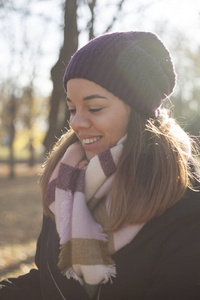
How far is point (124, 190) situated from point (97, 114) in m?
0.41

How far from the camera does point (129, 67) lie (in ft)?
6.30

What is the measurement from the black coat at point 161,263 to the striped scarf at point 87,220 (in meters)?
0.05

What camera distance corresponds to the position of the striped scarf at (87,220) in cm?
180

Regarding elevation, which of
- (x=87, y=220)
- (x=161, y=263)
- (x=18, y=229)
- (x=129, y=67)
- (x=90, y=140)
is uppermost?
(x=129, y=67)

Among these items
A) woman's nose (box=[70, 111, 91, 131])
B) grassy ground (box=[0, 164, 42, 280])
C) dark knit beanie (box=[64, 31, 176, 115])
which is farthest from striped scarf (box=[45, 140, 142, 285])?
grassy ground (box=[0, 164, 42, 280])

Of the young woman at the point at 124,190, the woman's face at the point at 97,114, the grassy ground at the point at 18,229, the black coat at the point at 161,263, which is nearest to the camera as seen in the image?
the black coat at the point at 161,263

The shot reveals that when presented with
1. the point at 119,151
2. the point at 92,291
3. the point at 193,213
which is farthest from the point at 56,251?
the point at 193,213

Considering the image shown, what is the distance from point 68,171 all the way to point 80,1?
2611 millimetres

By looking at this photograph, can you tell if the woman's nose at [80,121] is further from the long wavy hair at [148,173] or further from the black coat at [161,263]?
the black coat at [161,263]

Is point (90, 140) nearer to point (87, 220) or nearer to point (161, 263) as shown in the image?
point (87, 220)

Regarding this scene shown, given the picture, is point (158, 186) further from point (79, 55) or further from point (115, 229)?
point (79, 55)

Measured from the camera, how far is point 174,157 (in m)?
1.84

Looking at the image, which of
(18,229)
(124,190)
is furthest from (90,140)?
(18,229)

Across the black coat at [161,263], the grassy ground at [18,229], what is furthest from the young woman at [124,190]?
the grassy ground at [18,229]
